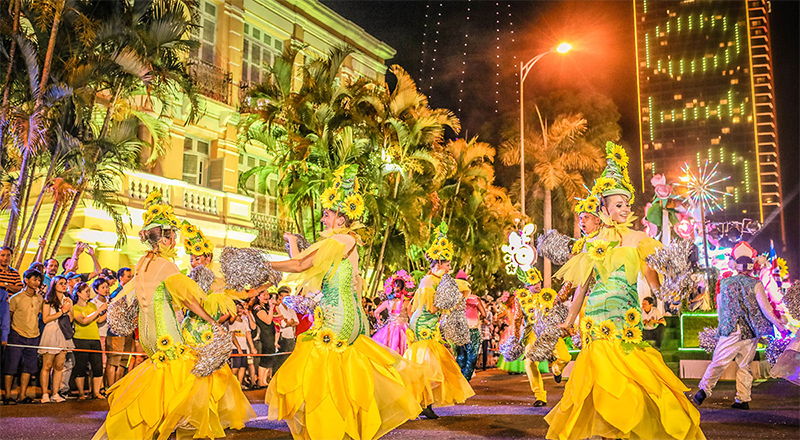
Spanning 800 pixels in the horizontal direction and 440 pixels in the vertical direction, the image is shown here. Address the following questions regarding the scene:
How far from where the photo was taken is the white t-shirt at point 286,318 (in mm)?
13387

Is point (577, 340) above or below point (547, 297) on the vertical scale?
below

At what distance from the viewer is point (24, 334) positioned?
10.1 metres

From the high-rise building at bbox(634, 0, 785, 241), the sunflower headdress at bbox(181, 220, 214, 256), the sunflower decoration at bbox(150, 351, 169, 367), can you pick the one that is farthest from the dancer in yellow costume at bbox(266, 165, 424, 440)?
the high-rise building at bbox(634, 0, 785, 241)

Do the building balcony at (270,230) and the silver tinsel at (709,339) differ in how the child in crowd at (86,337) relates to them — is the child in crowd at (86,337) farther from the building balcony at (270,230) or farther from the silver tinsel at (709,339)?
the building balcony at (270,230)

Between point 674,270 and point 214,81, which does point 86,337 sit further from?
point 214,81

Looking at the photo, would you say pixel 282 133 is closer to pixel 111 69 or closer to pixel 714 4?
pixel 111 69

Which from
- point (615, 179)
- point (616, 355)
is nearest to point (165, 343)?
point (616, 355)

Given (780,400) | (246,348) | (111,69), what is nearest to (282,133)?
(111,69)

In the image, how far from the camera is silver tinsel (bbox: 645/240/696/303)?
577cm

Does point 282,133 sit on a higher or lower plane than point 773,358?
higher

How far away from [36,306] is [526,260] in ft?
22.3

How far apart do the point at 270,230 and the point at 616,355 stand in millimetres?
19245

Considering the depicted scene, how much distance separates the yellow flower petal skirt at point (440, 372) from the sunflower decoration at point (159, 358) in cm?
324

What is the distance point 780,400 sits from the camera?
434 inches
